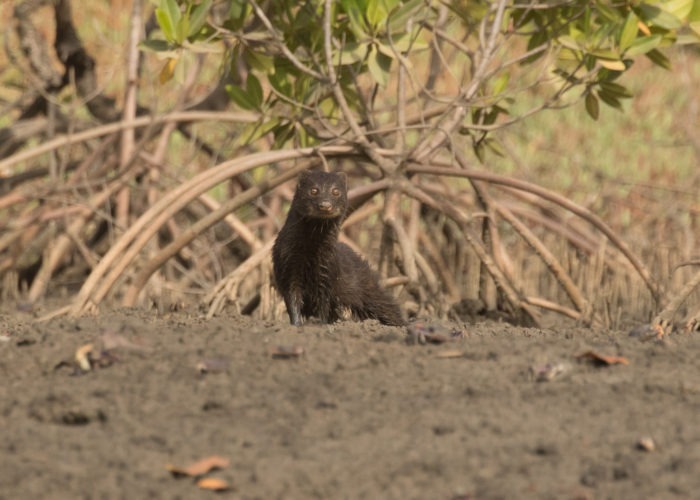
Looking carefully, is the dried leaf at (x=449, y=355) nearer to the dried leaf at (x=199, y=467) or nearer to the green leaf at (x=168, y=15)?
the dried leaf at (x=199, y=467)

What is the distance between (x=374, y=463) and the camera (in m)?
2.76

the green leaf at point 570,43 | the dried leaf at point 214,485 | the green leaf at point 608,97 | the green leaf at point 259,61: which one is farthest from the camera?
the green leaf at point 608,97

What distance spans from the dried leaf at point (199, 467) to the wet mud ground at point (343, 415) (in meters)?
0.02

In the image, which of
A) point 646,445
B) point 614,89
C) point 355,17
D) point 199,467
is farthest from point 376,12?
point 199,467

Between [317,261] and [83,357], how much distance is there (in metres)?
1.96

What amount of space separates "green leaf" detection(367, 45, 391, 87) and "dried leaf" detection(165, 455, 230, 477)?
2.74 metres

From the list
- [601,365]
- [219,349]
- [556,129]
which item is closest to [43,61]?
[219,349]

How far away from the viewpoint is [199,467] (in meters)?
2.70

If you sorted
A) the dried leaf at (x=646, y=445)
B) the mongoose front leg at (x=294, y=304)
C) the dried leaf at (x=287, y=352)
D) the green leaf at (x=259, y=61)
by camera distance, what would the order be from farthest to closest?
the green leaf at (x=259, y=61)
the mongoose front leg at (x=294, y=304)
the dried leaf at (x=287, y=352)
the dried leaf at (x=646, y=445)

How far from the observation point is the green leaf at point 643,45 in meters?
5.37

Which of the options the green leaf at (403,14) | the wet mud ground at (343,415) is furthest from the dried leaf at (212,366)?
the green leaf at (403,14)

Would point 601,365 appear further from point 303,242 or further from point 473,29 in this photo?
point 473,29

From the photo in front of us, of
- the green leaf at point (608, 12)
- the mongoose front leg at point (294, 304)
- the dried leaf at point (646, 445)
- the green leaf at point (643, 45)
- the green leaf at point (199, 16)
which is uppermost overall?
the green leaf at point (608, 12)

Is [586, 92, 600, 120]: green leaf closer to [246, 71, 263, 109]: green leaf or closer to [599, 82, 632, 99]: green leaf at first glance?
[599, 82, 632, 99]: green leaf
